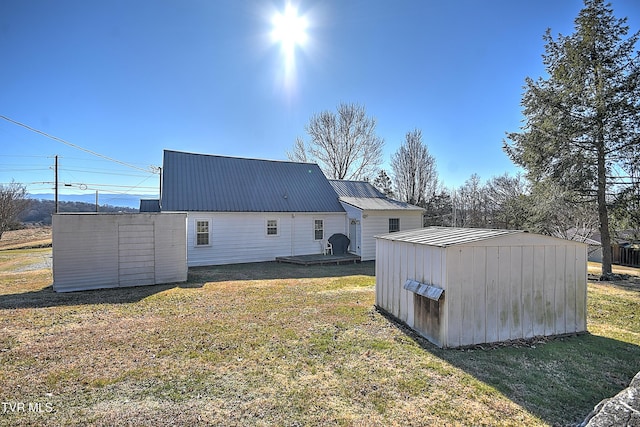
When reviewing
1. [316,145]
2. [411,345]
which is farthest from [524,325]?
[316,145]

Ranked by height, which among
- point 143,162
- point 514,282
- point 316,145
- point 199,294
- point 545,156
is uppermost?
point 316,145

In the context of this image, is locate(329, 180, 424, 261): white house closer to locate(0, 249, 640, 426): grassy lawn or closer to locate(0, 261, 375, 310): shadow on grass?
locate(0, 261, 375, 310): shadow on grass

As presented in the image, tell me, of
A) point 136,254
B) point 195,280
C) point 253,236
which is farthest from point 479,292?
point 253,236

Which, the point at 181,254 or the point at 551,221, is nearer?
the point at 181,254

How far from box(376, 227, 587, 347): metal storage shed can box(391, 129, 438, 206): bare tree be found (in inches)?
946

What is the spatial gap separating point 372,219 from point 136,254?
34.8 feet

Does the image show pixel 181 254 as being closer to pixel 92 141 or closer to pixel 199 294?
pixel 199 294

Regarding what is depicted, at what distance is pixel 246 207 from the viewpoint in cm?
1499

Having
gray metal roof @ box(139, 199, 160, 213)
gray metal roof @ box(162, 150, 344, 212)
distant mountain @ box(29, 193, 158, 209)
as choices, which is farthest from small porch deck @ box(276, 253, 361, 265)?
distant mountain @ box(29, 193, 158, 209)

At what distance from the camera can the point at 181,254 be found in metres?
10.5

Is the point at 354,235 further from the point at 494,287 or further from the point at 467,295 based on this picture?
the point at 467,295

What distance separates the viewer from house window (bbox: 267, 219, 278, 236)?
15.6m

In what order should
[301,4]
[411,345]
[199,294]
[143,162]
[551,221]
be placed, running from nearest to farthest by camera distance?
1. [411,345]
2. [199,294]
3. [301,4]
4. [551,221]
5. [143,162]

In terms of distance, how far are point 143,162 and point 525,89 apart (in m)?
30.2
